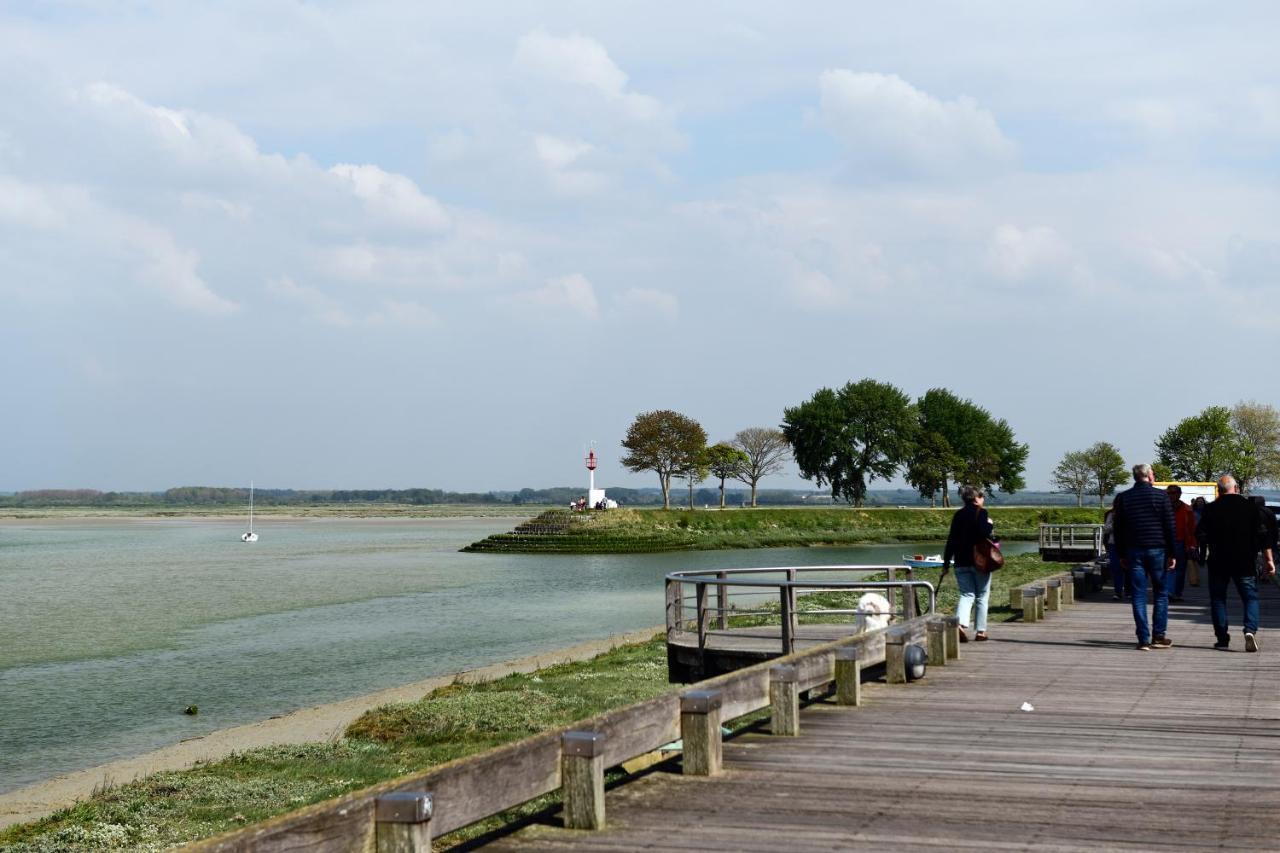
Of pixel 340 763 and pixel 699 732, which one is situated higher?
pixel 699 732

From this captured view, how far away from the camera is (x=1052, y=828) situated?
6676 millimetres

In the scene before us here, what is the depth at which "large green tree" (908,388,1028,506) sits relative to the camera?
112438 mm

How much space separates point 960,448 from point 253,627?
8875 centimetres

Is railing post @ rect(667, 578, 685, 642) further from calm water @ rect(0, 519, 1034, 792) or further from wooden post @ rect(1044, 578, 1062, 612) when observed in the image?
calm water @ rect(0, 519, 1034, 792)

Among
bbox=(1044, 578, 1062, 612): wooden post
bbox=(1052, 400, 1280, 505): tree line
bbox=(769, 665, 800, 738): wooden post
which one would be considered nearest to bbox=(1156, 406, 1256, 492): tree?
bbox=(1052, 400, 1280, 505): tree line

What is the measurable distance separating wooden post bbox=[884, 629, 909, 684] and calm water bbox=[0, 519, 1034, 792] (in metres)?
12.6

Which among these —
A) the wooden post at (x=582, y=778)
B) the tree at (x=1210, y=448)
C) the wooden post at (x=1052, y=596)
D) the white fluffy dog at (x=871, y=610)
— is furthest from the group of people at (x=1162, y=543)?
the tree at (x=1210, y=448)

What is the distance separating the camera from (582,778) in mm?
6602

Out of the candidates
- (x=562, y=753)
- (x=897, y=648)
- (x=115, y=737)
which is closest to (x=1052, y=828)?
(x=562, y=753)

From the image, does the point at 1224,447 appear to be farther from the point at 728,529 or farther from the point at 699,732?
the point at 699,732

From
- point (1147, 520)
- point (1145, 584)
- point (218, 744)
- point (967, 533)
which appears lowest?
point (218, 744)

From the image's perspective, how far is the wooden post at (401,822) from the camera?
544 cm

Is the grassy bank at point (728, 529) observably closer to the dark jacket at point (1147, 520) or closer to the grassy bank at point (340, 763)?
the grassy bank at point (340, 763)

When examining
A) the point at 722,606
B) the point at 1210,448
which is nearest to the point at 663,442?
the point at 1210,448
